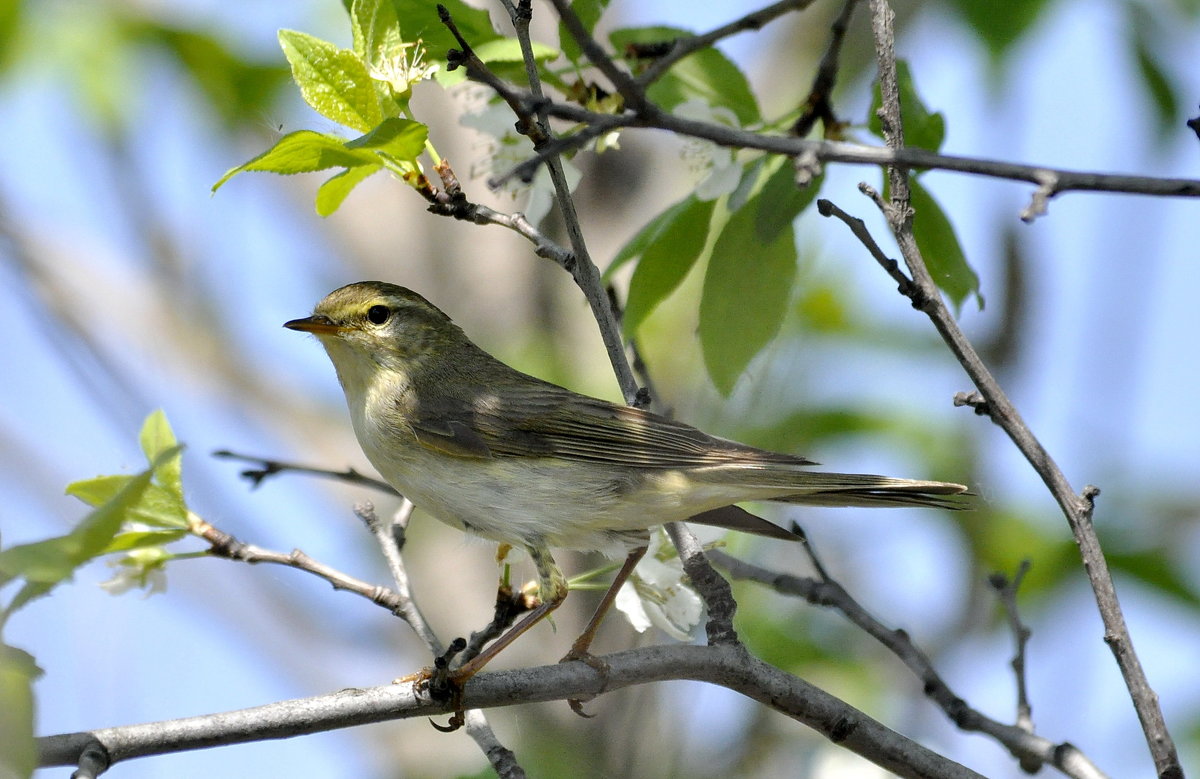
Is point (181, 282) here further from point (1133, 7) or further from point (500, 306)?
point (1133, 7)

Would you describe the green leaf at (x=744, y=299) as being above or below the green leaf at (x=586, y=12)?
below

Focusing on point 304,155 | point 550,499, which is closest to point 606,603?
point 550,499

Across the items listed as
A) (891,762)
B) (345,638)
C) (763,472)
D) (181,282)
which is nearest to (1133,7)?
(763,472)

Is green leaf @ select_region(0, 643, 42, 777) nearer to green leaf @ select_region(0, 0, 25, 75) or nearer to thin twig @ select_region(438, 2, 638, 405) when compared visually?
thin twig @ select_region(438, 2, 638, 405)

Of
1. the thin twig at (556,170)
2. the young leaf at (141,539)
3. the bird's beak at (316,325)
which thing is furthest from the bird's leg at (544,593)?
the bird's beak at (316,325)

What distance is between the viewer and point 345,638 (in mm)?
6945

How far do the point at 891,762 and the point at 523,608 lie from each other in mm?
1119

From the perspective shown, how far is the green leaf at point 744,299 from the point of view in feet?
9.13

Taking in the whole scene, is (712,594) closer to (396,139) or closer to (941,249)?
(941,249)

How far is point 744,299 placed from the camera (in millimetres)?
2814

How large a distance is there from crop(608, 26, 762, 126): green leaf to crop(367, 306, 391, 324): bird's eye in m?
1.47

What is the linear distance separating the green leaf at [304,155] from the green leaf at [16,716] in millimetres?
1019

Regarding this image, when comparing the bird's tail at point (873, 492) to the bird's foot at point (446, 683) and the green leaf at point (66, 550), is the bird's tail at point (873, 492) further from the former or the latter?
the green leaf at point (66, 550)

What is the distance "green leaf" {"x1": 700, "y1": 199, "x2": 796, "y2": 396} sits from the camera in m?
2.78
